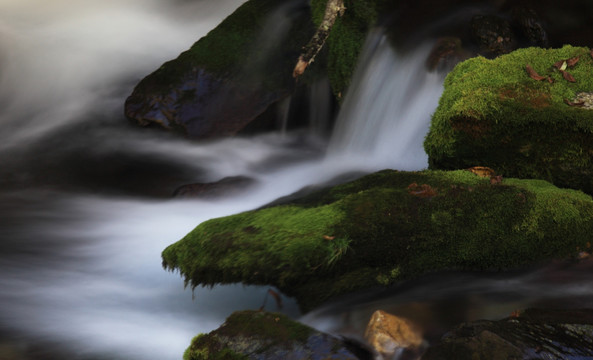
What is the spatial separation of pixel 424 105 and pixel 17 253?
427 cm

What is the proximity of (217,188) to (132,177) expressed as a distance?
1.15m

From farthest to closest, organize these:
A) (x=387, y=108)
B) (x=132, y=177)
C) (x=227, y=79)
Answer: (x=227, y=79) → (x=132, y=177) → (x=387, y=108)

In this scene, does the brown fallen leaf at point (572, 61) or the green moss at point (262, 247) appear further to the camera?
the brown fallen leaf at point (572, 61)

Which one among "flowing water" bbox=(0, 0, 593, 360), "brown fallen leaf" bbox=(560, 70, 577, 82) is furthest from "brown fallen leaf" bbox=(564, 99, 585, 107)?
"flowing water" bbox=(0, 0, 593, 360)

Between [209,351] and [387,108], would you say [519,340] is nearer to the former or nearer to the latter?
[209,351]

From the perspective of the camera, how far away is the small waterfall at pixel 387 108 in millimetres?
6016

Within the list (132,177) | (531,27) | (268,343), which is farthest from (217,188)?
Result: (531,27)

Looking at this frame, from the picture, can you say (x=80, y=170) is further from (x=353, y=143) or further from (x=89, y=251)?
(x=353, y=143)

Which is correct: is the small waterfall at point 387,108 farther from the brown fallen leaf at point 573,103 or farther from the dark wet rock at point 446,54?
the brown fallen leaf at point 573,103

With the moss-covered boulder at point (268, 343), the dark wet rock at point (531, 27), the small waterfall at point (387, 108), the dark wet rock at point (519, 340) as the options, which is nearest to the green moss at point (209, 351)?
the moss-covered boulder at point (268, 343)

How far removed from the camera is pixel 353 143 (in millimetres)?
6625

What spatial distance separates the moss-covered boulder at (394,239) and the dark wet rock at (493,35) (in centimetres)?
280

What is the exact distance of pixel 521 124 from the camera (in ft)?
13.6

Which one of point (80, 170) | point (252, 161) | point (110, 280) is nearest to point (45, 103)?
point (80, 170)
